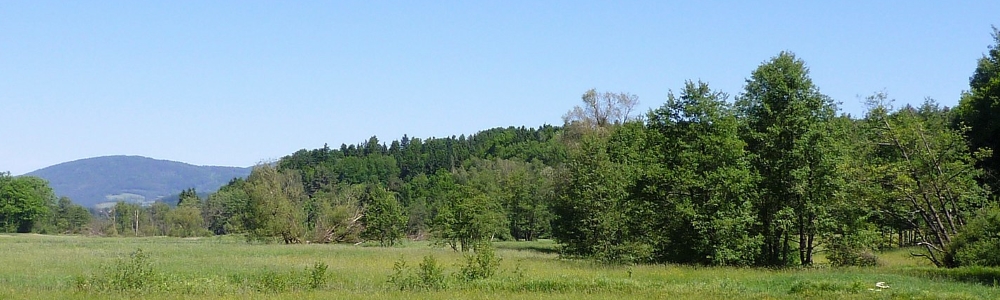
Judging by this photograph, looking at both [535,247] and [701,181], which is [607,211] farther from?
[535,247]

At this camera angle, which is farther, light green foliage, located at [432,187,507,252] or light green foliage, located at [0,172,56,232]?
light green foliage, located at [0,172,56,232]

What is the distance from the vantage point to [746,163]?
3378cm

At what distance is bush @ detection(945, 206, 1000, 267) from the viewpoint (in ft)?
89.5

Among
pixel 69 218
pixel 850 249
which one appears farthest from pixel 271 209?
pixel 69 218

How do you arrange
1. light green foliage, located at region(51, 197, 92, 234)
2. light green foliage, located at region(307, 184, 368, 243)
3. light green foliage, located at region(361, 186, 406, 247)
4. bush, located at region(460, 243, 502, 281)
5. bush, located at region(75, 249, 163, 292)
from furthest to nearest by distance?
1. light green foliage, located at region(51, 197, 92, 234)
2. light green foliage, located at region(307, 184, 368, 243)
3. light green foliage, located at region(361, 186, 406, 247)
4. bush, located at region(460, 243, 502, 281)
5. bush, located at region(75, 249, 163, 292)

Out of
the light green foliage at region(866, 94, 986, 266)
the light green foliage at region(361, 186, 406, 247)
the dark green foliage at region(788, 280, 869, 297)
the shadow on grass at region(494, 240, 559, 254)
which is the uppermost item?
the light green foliage at region(866, 94, 986, 266)

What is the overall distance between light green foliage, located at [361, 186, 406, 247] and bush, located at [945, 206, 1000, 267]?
45974 mm

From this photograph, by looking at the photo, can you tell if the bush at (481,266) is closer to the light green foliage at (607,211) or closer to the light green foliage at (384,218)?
the light green foliage at (607,211)

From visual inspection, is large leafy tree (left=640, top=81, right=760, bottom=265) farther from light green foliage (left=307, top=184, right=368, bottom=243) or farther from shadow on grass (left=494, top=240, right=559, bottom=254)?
light green foliage (left=307, top=184, right=368, bottom=243)

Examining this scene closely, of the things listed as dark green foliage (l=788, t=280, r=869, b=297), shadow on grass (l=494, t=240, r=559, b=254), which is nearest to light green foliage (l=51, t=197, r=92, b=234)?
shadow on grass (l=494, t=240, r=559, b=254)

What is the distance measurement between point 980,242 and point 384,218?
155 ft

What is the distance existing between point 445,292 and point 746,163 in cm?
1896

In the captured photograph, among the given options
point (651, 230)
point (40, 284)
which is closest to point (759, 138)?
point (651, 230)

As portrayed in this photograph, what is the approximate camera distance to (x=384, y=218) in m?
66.2
